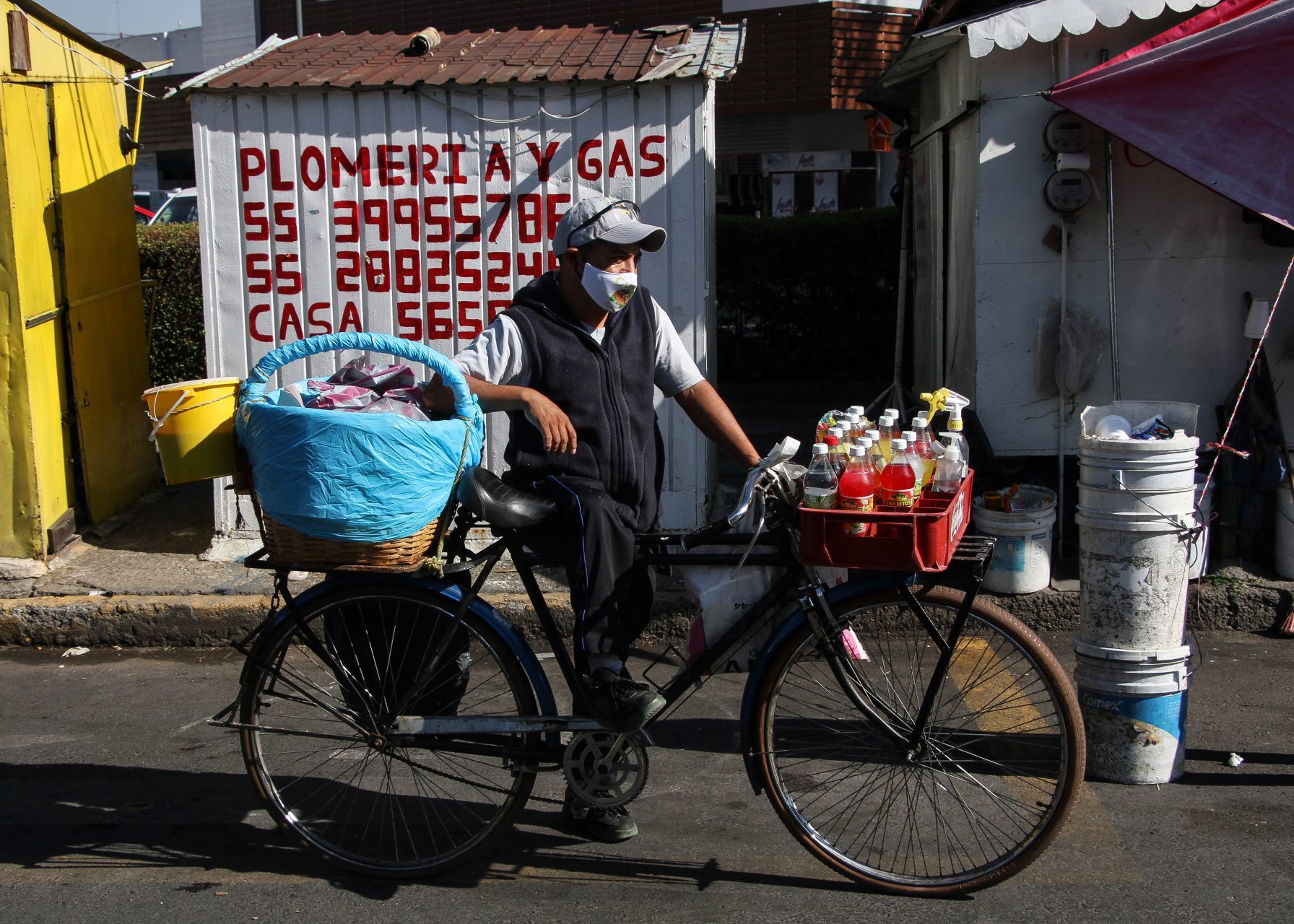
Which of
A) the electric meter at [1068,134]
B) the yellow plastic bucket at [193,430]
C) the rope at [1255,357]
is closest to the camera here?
the yellow plastic bucket at [193,430]

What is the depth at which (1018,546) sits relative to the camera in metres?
5.51

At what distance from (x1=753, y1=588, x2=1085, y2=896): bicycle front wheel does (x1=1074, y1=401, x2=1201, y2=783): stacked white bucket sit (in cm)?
25

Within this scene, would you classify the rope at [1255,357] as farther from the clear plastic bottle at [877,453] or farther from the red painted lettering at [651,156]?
the red painted lettering at [651,156]

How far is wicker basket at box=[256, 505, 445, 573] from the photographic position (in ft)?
10.3

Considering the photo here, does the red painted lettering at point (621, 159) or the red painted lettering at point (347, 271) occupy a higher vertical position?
the red painted lettering at point (621, 159)

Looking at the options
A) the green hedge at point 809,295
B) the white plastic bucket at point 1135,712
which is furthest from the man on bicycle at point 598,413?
the green hedge at point 809,295

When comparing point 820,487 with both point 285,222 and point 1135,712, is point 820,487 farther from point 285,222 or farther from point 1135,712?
point 285,222

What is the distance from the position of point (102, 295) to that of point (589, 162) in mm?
2916

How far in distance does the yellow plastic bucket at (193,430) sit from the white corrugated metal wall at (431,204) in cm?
302

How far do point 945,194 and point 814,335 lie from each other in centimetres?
232

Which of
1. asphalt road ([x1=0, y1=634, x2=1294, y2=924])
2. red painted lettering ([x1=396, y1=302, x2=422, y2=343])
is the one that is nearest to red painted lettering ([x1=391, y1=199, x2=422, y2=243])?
red painted lettering ([x1=396, y1=302, x2=422, y2=343])

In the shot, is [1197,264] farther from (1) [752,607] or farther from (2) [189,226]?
(2) [189,226]

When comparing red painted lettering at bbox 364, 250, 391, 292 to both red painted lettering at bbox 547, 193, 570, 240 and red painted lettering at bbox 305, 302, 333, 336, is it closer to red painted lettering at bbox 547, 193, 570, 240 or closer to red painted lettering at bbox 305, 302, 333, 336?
red painted lettering at bbox 305, 302, 333, 336

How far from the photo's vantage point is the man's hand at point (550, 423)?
3.25m
